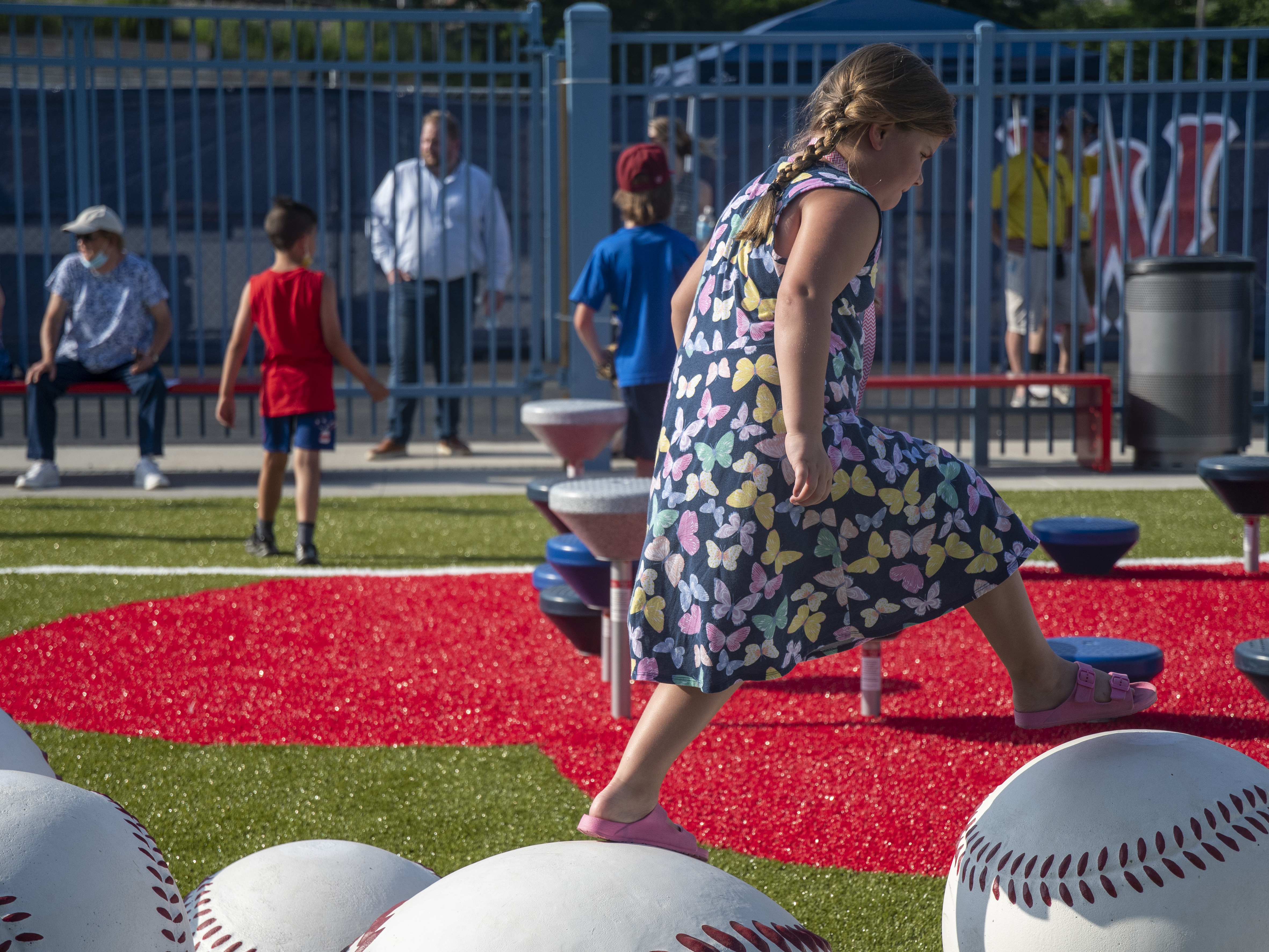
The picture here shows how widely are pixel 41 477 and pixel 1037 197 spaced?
26.3ft

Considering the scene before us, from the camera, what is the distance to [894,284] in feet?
58.1

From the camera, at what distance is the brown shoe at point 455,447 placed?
35.7 feet

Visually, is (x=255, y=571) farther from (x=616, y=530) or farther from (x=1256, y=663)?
(x=1256, y=663)

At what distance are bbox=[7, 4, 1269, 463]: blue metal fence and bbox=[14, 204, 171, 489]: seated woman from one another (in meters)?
0.88

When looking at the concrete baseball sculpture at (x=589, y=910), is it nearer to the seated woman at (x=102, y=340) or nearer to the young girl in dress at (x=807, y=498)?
the young girl in dress at (x=807, y=498)

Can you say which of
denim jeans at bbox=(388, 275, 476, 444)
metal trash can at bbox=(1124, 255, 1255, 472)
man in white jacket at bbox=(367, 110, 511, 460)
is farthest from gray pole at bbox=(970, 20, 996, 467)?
denim jeans at bbox=(388, 275, 476, 444)

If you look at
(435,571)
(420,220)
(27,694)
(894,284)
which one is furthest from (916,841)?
(894,284)

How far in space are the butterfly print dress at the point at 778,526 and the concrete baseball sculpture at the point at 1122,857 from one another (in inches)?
17.3

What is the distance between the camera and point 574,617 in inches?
194

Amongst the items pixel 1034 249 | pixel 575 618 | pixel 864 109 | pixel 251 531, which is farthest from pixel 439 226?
pixel 864 109

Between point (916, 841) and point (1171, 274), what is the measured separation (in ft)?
24.1

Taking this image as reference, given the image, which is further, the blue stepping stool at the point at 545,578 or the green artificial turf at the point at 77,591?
the green artificial turf at the point at 77,591

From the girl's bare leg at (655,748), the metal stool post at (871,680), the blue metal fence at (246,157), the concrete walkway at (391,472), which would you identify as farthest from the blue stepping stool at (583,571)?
the blue metal fence at (246,157)

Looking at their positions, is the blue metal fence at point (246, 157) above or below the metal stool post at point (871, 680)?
above
